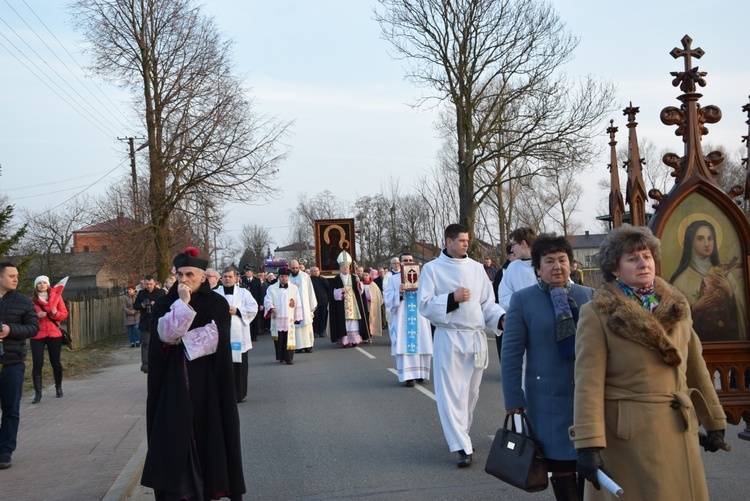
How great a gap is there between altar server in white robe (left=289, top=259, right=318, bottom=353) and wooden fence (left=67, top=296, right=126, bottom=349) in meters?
7.30

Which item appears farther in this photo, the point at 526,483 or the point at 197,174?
the point at 197,174

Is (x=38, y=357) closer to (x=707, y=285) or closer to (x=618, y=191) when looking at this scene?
(x=618, y=191)

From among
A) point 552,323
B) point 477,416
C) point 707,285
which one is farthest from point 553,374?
point 477,416

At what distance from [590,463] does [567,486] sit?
3.52 feet

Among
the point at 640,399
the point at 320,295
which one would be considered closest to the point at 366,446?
the point at 640,399

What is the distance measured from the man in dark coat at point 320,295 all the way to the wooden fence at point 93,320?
6707 millimetres

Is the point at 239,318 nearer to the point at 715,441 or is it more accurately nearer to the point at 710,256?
the point at 710,256

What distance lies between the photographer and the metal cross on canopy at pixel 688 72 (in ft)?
17.4

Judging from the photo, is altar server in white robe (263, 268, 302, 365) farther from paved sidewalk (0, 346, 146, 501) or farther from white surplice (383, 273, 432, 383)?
white surplice (383, 273, 432, 383)

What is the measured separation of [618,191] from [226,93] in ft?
79.1

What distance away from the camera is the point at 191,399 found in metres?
5.63

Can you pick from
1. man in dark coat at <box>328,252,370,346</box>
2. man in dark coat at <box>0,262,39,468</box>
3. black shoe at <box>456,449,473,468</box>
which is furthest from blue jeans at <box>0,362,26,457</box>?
man in dark coat at <box>328,252,370,346</box>

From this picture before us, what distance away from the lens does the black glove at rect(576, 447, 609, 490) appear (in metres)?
3.67

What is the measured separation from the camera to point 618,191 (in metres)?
7.43
